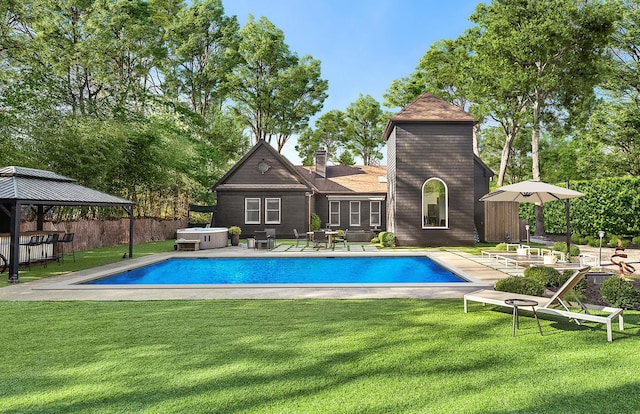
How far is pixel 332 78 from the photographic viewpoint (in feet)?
120

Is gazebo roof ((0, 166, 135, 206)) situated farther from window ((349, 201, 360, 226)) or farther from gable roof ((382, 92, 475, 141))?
window ((349, 201, 360, 226))

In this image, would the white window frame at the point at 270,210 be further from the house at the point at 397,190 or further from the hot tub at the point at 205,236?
the hot tub at the point at 205,236

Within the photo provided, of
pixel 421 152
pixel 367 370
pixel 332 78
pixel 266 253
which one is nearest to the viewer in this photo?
pixel 367 370

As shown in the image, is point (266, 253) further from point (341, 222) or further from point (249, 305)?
point (341, 222)

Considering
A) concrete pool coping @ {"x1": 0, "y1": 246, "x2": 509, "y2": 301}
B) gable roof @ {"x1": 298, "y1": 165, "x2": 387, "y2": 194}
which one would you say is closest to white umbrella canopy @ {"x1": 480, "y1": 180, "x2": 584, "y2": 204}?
concrete pool coping @ {"x1": 0, "y1": 246, "x2": 509, "y2": 301}

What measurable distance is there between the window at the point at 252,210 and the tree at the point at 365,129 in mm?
23144

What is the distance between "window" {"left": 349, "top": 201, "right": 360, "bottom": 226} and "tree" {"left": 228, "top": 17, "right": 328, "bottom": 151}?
49.4 feet

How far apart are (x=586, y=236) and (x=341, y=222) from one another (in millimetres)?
13648

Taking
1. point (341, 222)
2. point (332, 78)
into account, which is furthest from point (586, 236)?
point (332, 78)

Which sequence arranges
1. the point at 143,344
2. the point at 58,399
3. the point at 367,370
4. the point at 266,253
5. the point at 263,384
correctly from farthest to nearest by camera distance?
the point at 266,253
the point at 143,344
the point at 367,370
the point at 263,384
the point at 58,399

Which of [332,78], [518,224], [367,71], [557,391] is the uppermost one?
[332,78]

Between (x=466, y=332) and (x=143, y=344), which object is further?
(x=466, y=332)

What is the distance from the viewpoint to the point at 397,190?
1719cm

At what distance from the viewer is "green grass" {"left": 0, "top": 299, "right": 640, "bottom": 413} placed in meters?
3.00
